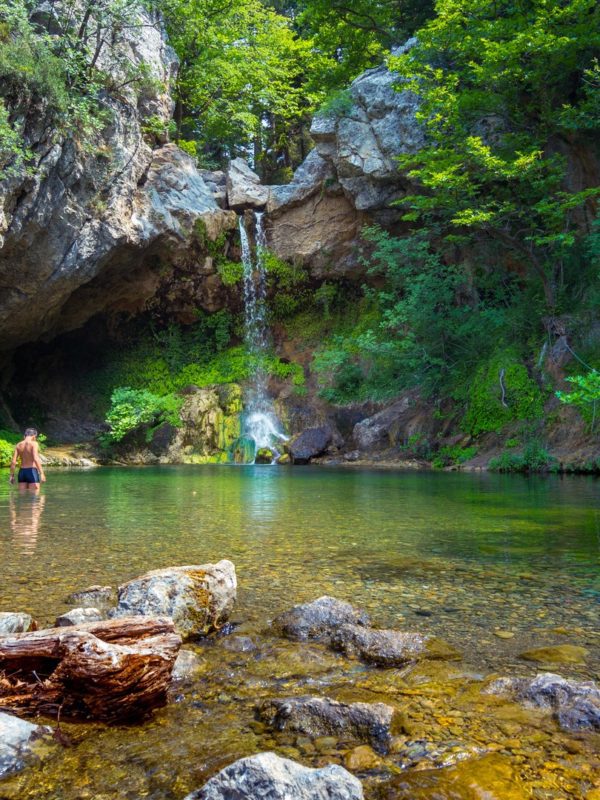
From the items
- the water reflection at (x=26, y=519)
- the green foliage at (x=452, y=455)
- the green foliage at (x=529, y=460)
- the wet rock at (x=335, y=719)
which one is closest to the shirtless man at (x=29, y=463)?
the water reflection at (x=26, y=519)

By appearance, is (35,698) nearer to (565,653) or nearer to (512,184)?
(565,653)

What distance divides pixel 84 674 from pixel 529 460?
14.5 m

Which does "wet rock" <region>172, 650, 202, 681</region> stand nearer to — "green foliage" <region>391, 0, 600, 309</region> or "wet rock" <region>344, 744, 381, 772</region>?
"wet rock" <region>344, 744, 381, 772</region>

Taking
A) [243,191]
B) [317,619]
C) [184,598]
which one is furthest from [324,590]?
[243,191]

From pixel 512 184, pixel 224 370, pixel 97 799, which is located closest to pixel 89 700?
pixel 97 799

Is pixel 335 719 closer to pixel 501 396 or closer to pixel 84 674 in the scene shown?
pixel 84 674

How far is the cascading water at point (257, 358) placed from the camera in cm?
2334

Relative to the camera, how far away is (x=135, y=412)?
75.2 feet

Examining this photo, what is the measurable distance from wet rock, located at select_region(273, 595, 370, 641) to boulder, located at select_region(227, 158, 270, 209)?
24.1 metres

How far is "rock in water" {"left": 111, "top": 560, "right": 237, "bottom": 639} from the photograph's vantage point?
339 cm

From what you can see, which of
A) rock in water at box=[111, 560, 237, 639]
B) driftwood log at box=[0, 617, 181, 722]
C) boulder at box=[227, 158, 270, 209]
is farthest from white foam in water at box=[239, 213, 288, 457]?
driftwood log at box=[0, 617, 181, 722]

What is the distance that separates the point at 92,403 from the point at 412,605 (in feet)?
80.7

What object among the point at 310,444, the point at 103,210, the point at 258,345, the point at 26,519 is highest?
the point at 103,210

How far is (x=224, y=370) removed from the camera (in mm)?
26219
